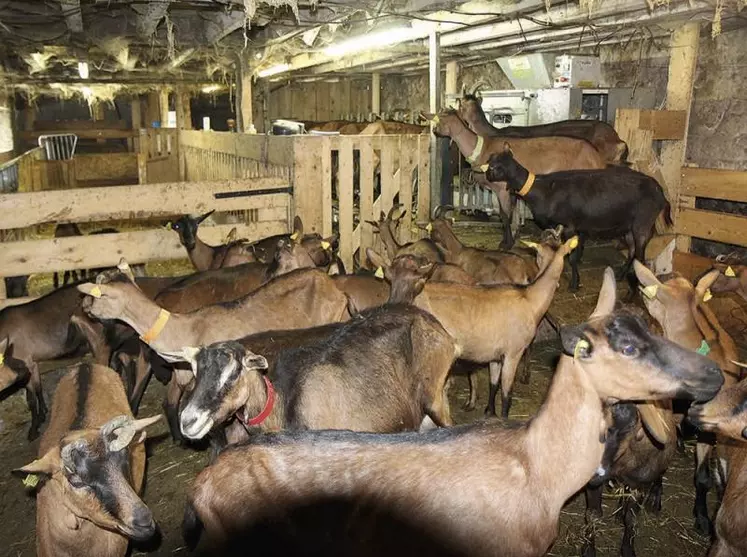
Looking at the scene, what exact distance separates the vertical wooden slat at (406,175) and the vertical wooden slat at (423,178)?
10 centimetres

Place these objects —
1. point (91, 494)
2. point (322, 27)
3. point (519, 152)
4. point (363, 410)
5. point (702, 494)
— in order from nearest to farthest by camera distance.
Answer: point (91, 494) < point (363, 410) < point (702, 494) < point (519, 152) < point (322, 27)

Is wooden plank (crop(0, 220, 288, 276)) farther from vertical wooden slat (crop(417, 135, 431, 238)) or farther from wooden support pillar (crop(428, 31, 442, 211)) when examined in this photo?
wooden support pillar (crop(428, 31, 442, 211))

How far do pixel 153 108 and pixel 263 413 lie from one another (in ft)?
74.0

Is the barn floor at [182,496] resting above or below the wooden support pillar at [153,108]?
below

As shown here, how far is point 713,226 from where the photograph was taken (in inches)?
323

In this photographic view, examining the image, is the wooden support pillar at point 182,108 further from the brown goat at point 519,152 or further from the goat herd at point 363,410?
the goat herd at point 363,410

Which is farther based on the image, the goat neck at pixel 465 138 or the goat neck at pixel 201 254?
the goat neck at pixel 465 138

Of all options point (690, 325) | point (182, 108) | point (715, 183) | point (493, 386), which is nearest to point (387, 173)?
point (493, 386)

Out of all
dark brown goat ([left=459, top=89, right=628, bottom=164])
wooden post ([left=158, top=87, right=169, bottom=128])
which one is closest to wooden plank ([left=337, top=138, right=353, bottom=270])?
dark brown goat ([left=459, top=89, right=628, bottom=164])

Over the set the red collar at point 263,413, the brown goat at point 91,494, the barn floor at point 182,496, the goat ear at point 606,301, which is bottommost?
the barn floor at point 182,496

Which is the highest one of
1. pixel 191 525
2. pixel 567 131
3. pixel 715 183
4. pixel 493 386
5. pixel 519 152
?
pixel 567 131

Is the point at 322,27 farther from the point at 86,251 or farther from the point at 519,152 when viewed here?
the point at 86,251

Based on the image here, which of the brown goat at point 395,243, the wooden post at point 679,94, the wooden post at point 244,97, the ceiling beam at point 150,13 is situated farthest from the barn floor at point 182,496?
the wooden post at point 244,97

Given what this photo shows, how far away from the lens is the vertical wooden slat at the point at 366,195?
8.55 metres
